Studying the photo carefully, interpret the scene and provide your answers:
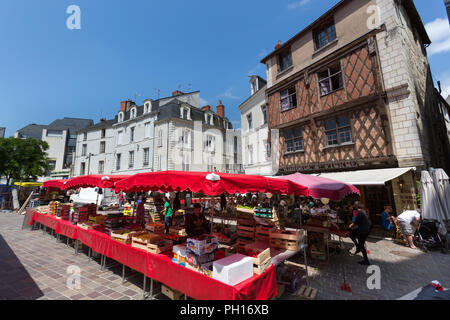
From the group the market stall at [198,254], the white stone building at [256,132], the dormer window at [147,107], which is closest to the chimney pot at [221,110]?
the white stone building at [256,132]

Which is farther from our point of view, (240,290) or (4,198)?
(4,198)

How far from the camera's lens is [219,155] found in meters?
24.1

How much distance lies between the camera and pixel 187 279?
10.0 feet

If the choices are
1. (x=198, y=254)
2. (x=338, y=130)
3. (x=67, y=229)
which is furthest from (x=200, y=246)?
(x=338, y=130)

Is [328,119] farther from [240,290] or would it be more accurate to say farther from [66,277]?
[66,277]

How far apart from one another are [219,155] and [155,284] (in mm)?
20056

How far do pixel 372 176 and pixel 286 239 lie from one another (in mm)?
6170

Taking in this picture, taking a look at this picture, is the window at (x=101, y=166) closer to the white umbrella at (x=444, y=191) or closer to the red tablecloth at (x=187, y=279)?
the red tablecloth at (x=187, y=279)

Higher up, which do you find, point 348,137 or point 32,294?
point 348,137

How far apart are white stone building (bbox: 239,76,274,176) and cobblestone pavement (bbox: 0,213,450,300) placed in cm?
912

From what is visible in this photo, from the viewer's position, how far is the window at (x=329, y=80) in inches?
434

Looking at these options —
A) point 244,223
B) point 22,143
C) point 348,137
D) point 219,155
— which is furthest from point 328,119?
point 22,143

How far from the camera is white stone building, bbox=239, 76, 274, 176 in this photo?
15.6 meters

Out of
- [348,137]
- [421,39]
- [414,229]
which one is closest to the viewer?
[414,229]
